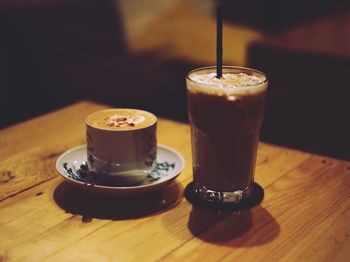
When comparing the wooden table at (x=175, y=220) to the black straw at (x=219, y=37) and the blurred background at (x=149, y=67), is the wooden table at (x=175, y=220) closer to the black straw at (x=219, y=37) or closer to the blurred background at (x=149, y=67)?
the black straw at (x=219, y=37)

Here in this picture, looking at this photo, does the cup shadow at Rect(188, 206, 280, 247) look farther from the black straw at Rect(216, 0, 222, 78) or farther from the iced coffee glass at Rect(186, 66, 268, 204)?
the black straw at Rect(216, 0, 222, 78)

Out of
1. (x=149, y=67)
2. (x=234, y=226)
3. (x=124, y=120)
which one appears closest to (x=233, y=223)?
(x=234, y=226)

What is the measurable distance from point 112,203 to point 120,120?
16 centimetres

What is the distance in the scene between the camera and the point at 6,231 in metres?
0.76

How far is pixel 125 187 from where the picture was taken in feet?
2.72

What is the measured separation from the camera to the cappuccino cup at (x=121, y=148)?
2.77 ft

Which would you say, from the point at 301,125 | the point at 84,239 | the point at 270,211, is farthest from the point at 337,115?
the point at 84,239

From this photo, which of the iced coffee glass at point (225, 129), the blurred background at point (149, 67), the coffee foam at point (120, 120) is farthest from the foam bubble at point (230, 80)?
the blurred background at point (149, 67)

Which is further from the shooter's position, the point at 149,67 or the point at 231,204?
the point at 149,67

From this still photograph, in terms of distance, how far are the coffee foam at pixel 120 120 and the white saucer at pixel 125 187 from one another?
0.11 meters

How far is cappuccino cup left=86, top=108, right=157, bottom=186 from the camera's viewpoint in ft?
2.77

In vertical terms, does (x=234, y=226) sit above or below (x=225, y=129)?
below

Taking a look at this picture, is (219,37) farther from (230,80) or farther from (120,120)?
(120,120)

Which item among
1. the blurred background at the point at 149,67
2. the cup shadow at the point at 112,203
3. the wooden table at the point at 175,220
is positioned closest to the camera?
the wooden table at the point at 175,220
